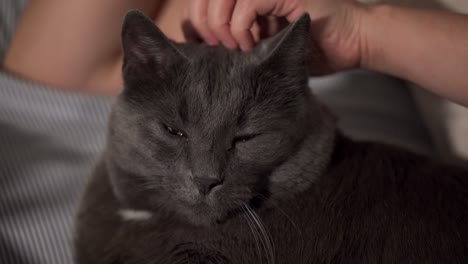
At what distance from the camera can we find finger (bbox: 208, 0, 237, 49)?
0.94 meters

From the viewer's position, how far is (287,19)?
99 cm

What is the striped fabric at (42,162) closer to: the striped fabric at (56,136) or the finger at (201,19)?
the striped fabric at (56,136)

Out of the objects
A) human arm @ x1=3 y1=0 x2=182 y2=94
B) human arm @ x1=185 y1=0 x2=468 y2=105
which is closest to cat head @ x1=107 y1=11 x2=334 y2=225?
human arm @ x1=185 y1=0 x2=468 y2=105

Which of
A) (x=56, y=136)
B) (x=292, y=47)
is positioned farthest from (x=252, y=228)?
(x=56, y=136)

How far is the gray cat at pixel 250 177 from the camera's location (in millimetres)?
774

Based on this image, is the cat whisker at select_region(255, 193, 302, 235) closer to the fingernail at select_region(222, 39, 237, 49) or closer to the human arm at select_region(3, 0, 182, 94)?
the fingernail at select_region(222, 39, 237, 49)

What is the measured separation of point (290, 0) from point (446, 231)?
54 centimetres

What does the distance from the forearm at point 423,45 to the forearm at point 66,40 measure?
737 mm

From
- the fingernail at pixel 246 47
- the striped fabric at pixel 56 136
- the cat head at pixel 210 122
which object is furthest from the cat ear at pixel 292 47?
the striped fabric at pixel 56 136

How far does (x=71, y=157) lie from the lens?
1247mm

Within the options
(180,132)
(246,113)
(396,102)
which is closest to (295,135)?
(246,113)

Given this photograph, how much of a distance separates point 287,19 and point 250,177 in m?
0.40

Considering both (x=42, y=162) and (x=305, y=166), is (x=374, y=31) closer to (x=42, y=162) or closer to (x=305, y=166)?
(x=305, y=166)

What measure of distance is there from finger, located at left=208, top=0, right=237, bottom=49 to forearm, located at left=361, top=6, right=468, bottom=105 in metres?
0.30
